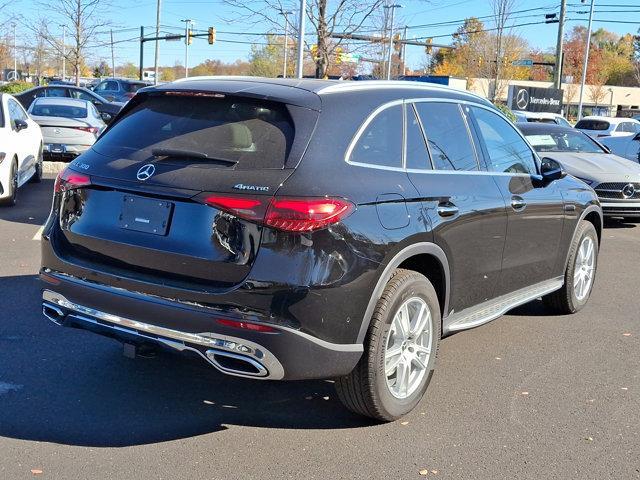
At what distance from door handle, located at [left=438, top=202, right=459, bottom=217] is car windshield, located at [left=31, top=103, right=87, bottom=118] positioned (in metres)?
12.2

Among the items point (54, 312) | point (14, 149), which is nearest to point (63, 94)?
point (14, 149)

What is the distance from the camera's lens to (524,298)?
17.9 ft

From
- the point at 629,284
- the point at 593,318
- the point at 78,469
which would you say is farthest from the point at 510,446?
the point at 629,284

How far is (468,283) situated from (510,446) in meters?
1.12

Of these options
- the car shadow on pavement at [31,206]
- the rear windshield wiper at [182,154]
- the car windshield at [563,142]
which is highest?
the car windshield at [563,142]

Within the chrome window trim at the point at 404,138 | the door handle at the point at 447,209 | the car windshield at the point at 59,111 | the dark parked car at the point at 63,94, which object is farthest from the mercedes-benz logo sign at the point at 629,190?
the dark parked car at the point at 63,94

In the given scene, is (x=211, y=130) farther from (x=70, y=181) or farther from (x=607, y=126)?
(x=607, y=126)

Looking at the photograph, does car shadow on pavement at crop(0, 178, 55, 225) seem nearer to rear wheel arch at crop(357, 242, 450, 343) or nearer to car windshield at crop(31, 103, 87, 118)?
car windshield at crop(31, 103, 87, 118)

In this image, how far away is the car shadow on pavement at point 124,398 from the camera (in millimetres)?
3850

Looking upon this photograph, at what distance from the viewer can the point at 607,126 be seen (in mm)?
26844

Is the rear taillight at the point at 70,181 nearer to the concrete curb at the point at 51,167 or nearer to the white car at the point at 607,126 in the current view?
the concrete curb at the point at 51,167

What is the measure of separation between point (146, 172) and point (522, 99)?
26271 millimetres

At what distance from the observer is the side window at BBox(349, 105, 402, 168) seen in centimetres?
389

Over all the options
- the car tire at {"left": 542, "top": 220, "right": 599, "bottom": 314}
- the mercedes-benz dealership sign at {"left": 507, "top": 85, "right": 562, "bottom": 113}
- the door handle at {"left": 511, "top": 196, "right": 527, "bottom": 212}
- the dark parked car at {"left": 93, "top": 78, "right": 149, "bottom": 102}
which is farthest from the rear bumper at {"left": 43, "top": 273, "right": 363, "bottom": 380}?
the dark parked car at {"left": 93, "top": 78, "right": 149, "bottom": 102}
